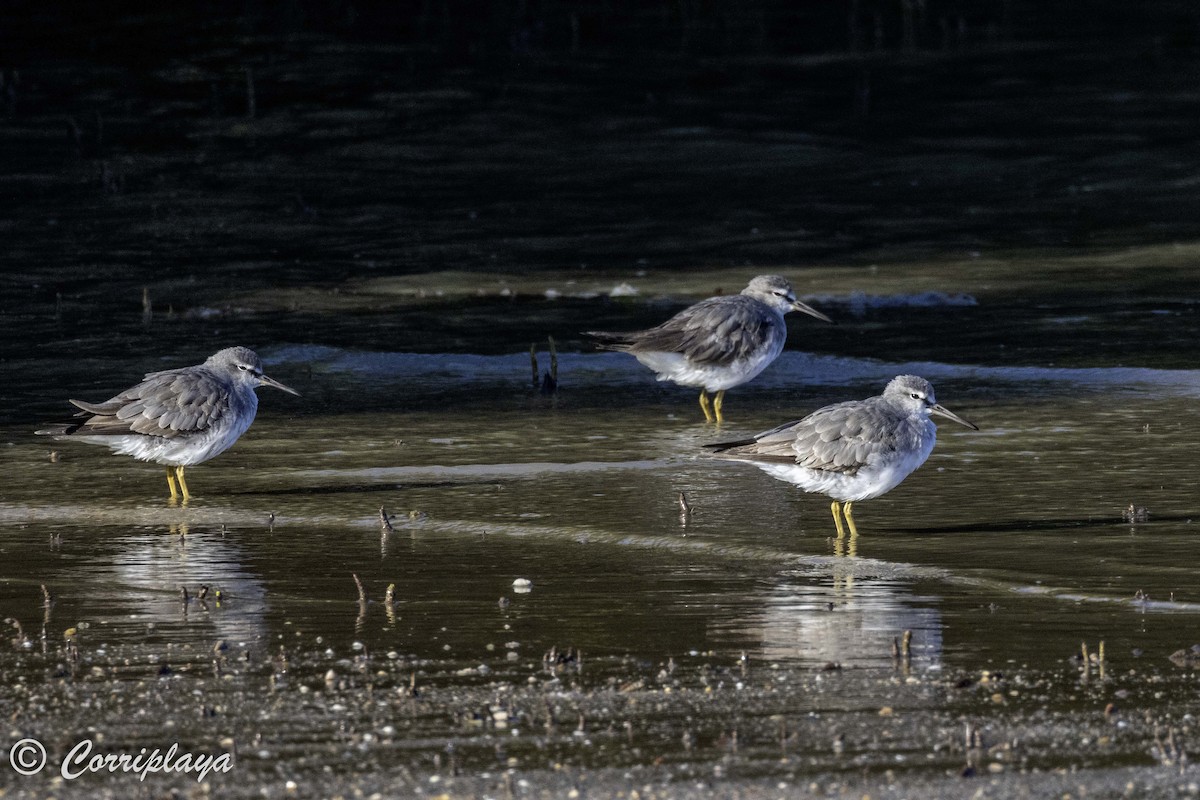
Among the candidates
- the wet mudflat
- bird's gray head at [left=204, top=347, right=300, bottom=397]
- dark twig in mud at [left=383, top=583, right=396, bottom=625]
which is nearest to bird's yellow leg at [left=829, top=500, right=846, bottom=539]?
the wet mudflat

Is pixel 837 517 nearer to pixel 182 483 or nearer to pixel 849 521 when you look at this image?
pixel 849 521

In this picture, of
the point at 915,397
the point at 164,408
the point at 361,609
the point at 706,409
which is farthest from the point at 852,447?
the point at 164,408

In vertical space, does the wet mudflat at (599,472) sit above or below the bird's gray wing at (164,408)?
below

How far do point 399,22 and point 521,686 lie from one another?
31.7 m

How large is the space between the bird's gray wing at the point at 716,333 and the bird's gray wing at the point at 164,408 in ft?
11.9

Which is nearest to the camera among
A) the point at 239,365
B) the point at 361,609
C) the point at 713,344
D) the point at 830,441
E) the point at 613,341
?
the point at 361,609

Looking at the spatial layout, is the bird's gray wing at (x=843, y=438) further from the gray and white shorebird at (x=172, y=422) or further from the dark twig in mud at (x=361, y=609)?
the gray and white shorebird at (x=172, y=422)

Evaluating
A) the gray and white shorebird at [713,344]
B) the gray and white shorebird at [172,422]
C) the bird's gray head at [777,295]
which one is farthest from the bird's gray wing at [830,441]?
the bird's gray head at [777,295]

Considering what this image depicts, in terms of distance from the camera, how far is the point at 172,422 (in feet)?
37.2

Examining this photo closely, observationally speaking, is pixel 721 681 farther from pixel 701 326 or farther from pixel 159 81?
pixel 159 81

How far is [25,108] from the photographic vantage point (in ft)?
98.6

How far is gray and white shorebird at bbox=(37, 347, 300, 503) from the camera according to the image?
11.4 meters

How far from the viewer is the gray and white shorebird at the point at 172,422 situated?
447 inches

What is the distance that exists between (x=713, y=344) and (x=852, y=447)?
4.00m
